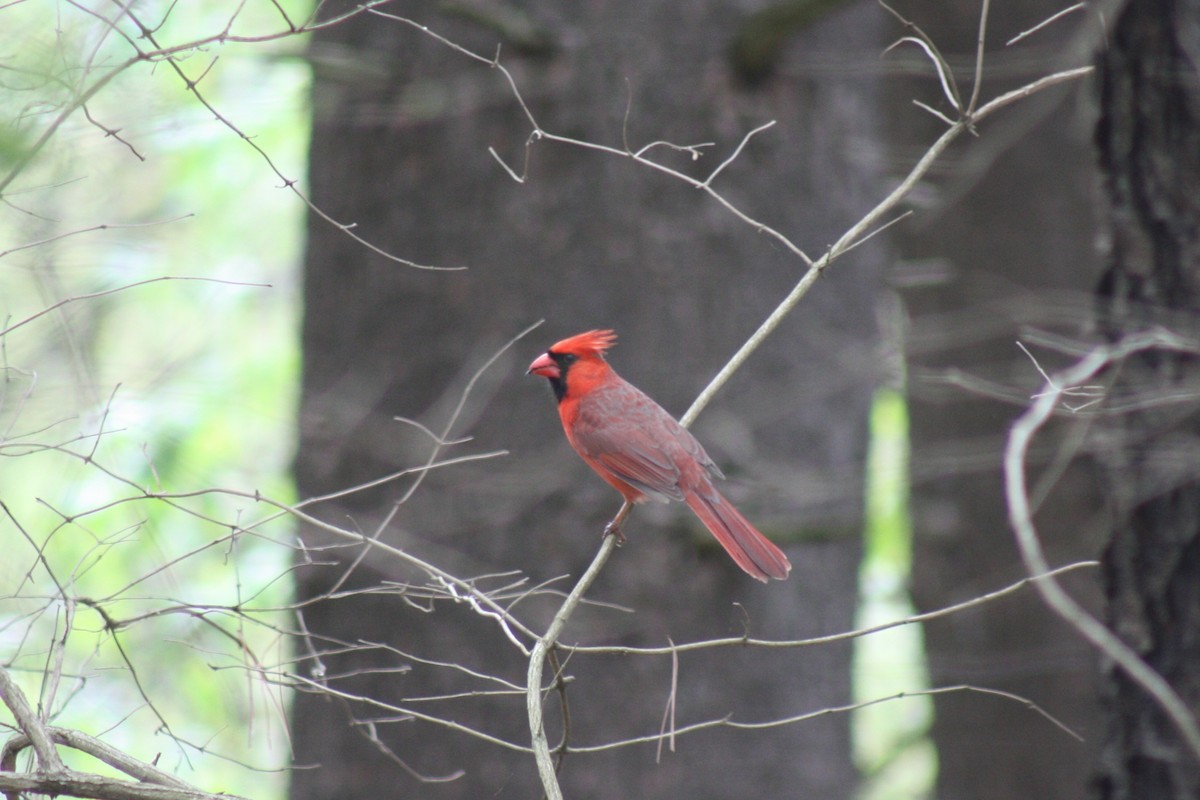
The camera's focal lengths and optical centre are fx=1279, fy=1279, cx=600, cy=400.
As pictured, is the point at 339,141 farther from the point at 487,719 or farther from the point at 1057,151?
the point at 1057,151

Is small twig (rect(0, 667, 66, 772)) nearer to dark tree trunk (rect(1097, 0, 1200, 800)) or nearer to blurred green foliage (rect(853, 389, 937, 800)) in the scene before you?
dark tree trunk (rect(1097, 0, 1200, 800))

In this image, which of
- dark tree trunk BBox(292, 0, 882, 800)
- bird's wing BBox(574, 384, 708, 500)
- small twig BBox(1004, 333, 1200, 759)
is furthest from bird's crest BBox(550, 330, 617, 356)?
small twig BBox(1004, 333, 1200, 759)

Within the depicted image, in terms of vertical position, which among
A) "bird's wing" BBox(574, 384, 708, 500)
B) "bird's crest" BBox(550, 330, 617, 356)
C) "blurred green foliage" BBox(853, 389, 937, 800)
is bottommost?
"blurred green foliage" BBox(853, 389, 937, 800)

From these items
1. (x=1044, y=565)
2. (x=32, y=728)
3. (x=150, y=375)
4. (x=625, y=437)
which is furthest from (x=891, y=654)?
(x=32, y=728)

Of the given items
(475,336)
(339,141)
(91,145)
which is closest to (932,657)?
(475,336)

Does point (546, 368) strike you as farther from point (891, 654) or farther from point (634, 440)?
point (891, 654)

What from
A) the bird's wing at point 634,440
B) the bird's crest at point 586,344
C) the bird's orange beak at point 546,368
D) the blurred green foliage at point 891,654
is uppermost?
the bird's crest at point 586,344

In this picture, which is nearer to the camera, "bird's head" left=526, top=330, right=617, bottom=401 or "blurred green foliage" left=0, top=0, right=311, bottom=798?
"blurred green foliage" left=0, top=0, right=311, bottom=798

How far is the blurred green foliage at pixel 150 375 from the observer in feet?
7.13

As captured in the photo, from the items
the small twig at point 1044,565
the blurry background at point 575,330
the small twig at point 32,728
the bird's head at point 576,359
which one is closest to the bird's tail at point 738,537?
the blurry background at point 575,330

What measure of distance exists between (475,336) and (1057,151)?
265 cm

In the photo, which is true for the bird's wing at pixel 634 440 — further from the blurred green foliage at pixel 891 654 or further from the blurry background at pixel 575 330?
the blurred green foliage at pixel 891 654

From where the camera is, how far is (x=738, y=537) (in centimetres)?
340

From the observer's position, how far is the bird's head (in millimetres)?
3688
